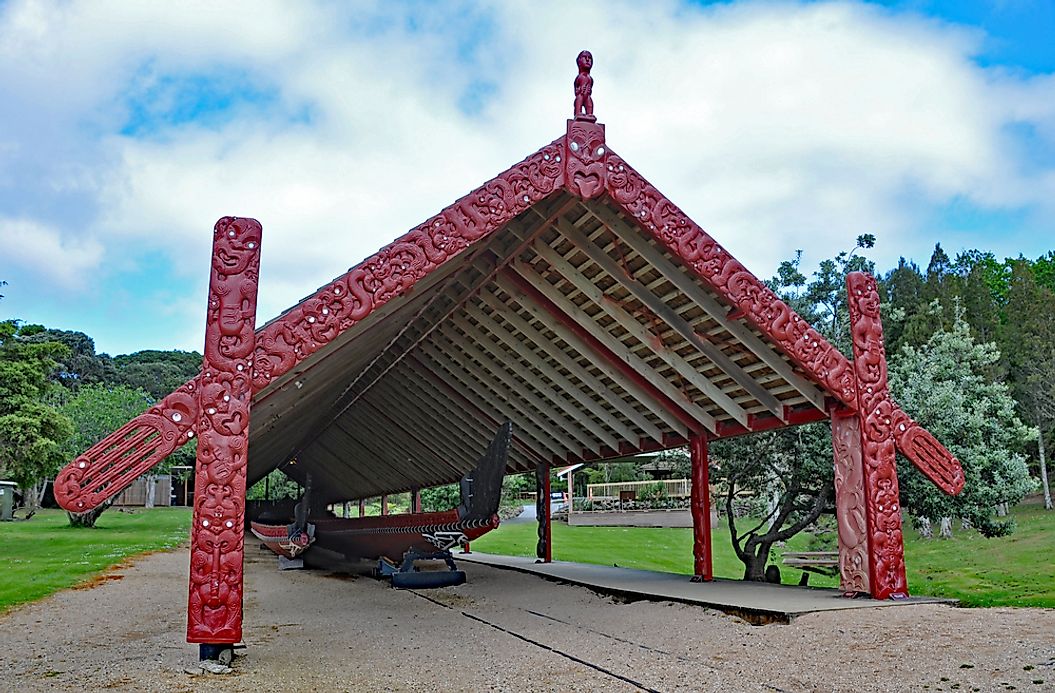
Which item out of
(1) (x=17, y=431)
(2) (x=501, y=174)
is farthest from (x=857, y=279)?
(1) (x=17, y=431)

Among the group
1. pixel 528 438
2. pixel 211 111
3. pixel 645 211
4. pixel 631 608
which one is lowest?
pixel 631 608

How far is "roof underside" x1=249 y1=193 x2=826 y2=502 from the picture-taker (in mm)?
8695

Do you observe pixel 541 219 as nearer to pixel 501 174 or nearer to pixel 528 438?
pixel 501 174

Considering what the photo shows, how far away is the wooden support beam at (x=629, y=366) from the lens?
960 centimetres

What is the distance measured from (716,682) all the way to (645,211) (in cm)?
417

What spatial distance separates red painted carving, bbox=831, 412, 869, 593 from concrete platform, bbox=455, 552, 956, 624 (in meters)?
0.26

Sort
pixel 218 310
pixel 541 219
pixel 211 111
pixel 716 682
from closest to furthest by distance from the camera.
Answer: pixel 716 682 → pixel 218 310 → pixel 541 219 → pixel 211 111

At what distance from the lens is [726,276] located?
8.04 metres

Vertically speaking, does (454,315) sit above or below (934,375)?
above

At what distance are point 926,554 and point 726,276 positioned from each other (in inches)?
558

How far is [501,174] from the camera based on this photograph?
7.40m

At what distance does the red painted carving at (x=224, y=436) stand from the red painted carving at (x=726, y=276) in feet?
11.0

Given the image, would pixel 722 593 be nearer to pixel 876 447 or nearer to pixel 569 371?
pixel 876 447

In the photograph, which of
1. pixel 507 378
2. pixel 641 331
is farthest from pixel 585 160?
pixel 507 378
